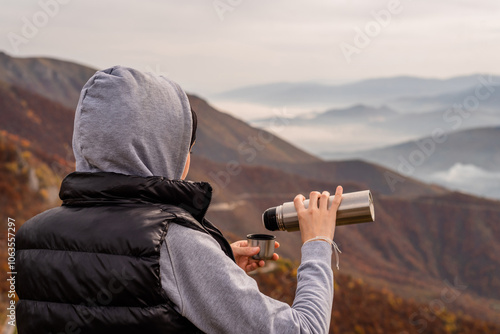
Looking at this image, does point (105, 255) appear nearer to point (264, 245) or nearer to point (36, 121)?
point (264, 245)

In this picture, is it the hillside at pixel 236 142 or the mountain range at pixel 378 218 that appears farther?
the hillside at pixel 236 142

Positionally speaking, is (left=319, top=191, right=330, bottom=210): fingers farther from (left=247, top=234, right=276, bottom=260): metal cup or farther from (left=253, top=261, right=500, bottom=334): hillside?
(left=253, top=261, right=500, bottom=334): hillside

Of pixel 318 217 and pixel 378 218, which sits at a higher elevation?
pixel 318 217

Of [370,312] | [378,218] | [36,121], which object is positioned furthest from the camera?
[378,218]

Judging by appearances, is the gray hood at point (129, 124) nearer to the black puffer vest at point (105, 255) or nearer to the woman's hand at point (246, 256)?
the black puffer vest at point (105, 255)

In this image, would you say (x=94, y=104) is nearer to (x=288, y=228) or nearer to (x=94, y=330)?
(x=94, y=330)

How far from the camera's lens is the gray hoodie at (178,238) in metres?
1.51

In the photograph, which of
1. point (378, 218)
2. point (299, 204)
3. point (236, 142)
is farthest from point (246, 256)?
point (236, 142)

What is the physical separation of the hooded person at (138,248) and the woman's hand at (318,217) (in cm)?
7

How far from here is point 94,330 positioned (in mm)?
1522

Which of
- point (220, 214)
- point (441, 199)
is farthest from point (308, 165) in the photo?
point (220, 214)

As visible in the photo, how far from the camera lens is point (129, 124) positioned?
1613 mm

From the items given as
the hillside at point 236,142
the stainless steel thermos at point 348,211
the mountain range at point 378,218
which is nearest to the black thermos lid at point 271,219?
the stainless steel thermos at point 348,211

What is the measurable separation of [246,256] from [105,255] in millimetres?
871
